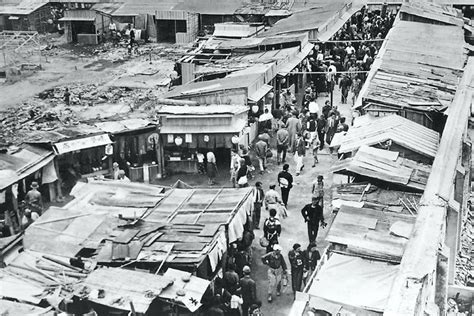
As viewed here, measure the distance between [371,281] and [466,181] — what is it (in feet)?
32.3

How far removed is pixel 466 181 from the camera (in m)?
23.8

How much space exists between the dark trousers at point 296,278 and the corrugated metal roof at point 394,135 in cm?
498

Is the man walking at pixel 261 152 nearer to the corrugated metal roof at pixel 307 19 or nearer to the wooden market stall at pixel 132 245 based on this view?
the wooden market stall at pixel 132 245

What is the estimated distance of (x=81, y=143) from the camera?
24391 millimetres

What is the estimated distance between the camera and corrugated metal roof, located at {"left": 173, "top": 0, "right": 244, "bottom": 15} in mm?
45156

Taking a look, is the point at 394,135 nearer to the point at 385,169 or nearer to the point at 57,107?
the point at 385,169

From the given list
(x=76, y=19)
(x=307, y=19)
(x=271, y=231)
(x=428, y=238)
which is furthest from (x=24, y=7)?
(x=428, y=238)

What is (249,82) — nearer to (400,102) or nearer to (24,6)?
(400,102)

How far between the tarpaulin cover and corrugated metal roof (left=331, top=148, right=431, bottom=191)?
150 inches

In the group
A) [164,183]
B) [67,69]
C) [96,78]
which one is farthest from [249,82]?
[67,69]

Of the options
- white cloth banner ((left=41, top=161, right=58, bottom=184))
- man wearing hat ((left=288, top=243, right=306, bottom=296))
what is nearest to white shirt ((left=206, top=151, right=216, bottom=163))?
white cloth banner ((left=41, top=161, right=58, bottom=184))

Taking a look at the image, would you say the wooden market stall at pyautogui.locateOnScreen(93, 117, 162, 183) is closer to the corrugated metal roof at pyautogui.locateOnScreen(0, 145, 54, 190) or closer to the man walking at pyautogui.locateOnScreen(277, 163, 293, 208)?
the corrugated metal roof at pyautogui.locateOnScreen(0, 145, 54, 190)

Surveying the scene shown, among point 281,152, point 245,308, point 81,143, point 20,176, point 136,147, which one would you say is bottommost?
point 245,308

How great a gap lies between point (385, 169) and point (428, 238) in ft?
15.2
